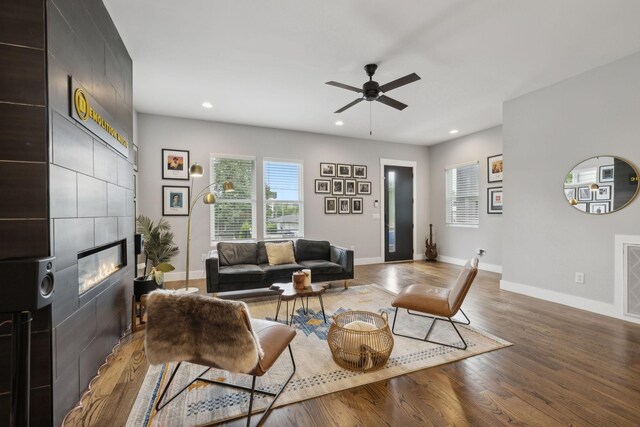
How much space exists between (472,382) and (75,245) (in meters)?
2.83

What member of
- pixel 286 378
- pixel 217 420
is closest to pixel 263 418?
pixel 217 420

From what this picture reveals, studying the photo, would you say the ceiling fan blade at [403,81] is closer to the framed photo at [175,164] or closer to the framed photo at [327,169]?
the framed photo at [327,169]

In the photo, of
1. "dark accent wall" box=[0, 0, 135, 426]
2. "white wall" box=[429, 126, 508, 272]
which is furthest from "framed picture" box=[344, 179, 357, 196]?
"dark accent wall" box=[0, 0, 135, 426]

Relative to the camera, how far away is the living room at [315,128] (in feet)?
5.18

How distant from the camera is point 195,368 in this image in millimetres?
2201

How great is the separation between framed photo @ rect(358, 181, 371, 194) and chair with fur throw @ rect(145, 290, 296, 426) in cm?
521

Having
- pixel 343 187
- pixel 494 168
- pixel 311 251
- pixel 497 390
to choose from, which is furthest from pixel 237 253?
pixel 494 168

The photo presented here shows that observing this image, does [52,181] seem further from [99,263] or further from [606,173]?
[606,173]

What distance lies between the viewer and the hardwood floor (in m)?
1.65

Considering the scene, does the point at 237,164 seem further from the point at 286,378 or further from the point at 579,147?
the point at 579,147

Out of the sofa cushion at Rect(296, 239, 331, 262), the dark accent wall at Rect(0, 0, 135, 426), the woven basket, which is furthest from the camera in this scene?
the sofa cushion at Rect(296, 239, 331, 262)

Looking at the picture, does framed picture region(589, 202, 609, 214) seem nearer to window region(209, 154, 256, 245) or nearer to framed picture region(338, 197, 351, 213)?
framed picture region(338, 197, 351, 213)

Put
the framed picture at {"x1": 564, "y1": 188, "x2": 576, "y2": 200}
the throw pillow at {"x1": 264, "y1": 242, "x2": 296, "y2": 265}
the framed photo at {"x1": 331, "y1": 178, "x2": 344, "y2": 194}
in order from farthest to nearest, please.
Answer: the framed photo at {"x1": 331, "y1": 178, "x2": 344, "y2": 194} < the throw pillow at {"x1": 264, "y1": 242, "x2": 296, "y2": 265} < the framed picture at {"x1": 564, "y1": 188, "x2": 576, "y2": 200}

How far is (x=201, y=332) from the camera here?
154 centimetres
